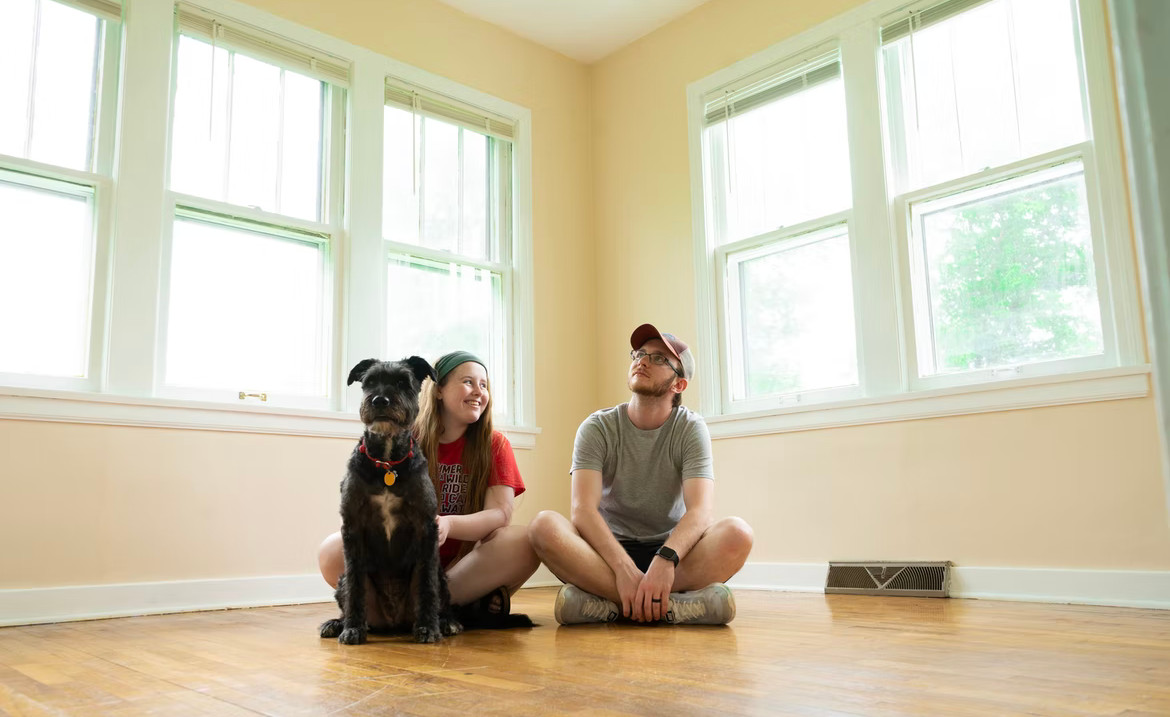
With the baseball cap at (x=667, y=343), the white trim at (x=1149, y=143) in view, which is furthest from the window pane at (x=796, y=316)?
the white trim at (x=1149, y=143)

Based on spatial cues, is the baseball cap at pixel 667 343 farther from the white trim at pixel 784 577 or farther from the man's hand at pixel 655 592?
the white trim at pixel 784 577

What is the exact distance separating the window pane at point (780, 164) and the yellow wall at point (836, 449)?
24 centimetres

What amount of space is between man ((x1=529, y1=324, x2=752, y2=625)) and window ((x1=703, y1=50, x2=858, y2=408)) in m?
1.63

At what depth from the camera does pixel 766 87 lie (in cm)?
463

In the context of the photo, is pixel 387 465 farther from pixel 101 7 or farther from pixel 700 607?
pixel 101 7

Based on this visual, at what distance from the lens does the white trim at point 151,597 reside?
3.12m

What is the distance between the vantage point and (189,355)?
148 inches

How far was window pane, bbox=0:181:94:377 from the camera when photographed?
11.0 ft

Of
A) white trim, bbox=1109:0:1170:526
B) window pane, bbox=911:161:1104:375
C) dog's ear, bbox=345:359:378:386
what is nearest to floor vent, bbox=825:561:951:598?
window pane, bbox=911:161:1104:375

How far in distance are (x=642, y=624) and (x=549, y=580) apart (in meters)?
2.36

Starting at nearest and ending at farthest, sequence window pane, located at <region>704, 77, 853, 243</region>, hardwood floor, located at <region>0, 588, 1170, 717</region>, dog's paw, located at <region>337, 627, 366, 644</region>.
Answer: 1. hardwood floor, located at <region>0, 588, 1170, 717</region>
2. dog's paw, located at <region>337, 627, 366, 644</region>
3. window pane, located at <region>704, 77, 853, 243</region>

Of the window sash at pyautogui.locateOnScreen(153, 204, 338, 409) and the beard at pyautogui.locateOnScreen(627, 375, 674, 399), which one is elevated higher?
the window sash at pyautogui.locateOnScreen(153, 204, 338, 409)

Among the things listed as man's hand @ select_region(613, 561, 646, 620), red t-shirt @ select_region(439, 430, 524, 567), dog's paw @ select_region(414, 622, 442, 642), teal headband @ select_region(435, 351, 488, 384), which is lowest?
dog's paw @ select_region(414, 622, 442, 642)

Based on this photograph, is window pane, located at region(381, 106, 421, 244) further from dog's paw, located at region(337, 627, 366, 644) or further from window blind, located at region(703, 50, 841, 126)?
dog's paw, located at region(337, 627, 366, 644)
